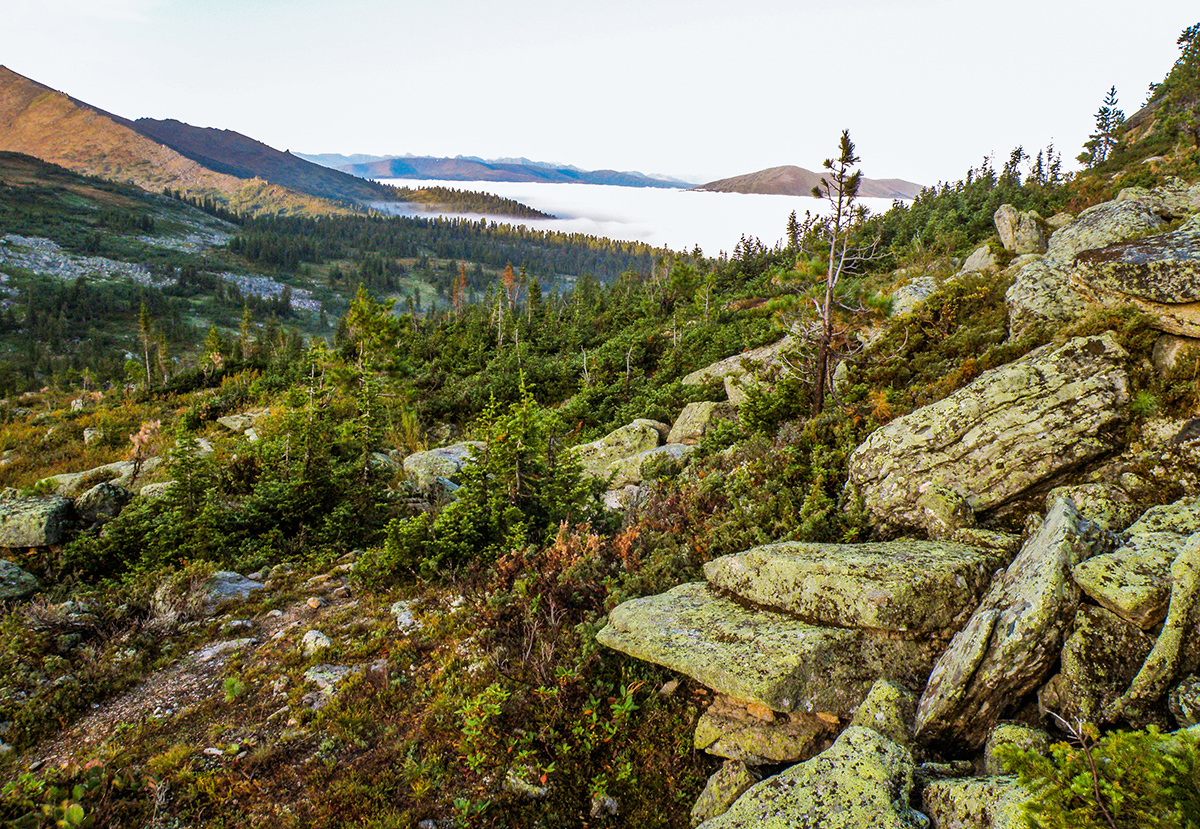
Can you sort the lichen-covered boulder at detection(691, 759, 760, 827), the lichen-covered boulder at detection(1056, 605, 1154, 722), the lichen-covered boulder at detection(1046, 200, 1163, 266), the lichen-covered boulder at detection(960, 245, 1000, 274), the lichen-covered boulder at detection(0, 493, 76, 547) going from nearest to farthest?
the lichen-covered boulder at detection(1056, 605, 1154, 722)
the lichen-covered boulder at detection(691, 759, 760, 827)
the lichen-covered boulder at detection(0, 493, 76, 547)
the lichen-covered boulder at detection(1046, 200, 1163, 266)
the lichen-covered boulder at detection(960, 245, 1000, 274)

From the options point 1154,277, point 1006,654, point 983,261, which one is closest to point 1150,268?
point 1154,277

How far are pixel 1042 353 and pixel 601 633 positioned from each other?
7.76 m

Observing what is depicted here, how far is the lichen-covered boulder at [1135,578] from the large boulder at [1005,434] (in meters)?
2.19

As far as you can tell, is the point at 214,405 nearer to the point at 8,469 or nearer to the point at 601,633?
the point at 8,469

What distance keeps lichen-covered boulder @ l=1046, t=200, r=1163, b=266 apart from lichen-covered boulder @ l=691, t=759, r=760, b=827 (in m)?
10.8

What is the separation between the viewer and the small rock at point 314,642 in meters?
7.04

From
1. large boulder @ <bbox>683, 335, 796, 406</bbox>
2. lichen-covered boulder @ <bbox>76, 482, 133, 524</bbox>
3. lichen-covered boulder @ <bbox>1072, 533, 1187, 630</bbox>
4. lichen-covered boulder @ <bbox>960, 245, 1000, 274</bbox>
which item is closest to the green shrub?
lichen-covered boulder @ <bbox>1072, 533, 1187, 630</bbox>

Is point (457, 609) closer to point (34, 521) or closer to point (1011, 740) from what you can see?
point (1011, 740)

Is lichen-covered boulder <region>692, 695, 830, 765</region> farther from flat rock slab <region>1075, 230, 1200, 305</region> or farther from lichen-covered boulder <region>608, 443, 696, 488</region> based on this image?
lichen-covered boulder <region>608, 443, 696, 488</region>

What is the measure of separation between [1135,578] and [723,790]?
12.5ft

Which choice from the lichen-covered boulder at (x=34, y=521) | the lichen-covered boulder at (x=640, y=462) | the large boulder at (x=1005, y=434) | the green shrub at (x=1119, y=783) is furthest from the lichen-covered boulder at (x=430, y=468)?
the green shrub at (x=1119, y=783)

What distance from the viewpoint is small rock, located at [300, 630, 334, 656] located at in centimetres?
704

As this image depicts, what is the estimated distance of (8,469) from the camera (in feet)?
70.5

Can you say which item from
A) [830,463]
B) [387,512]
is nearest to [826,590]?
[830,463]
